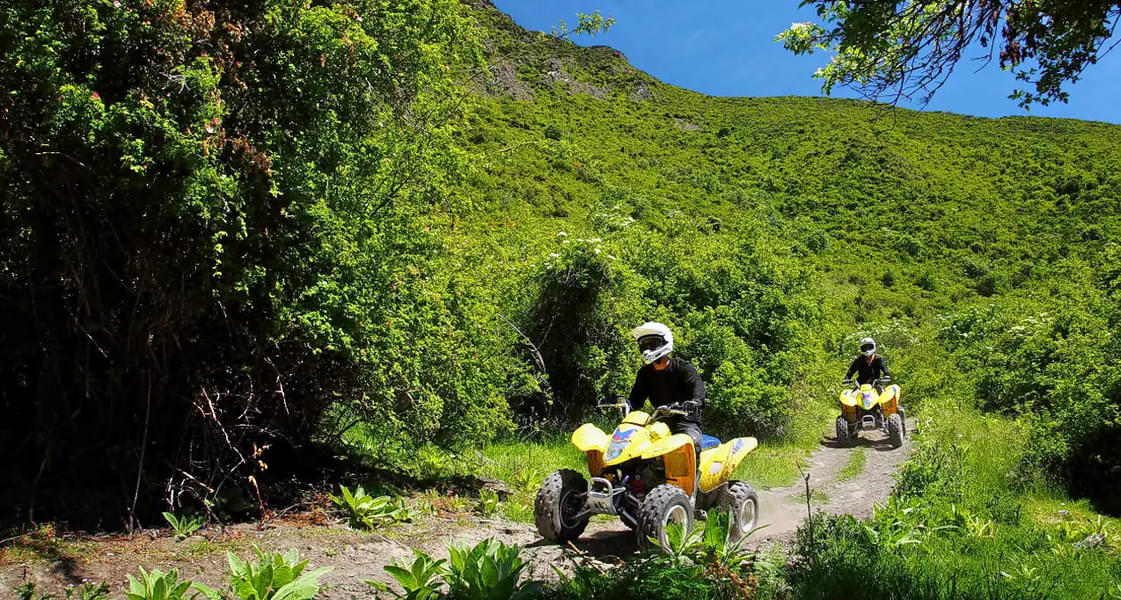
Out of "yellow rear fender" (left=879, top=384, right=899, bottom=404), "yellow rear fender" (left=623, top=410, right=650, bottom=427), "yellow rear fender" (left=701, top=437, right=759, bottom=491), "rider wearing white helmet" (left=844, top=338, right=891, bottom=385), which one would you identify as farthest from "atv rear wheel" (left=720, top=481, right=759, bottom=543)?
"rider wearing white helmet" (left=844, top=338, right=891, bottom=385)

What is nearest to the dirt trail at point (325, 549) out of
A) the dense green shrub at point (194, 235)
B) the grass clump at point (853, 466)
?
the dense green shrub at point (194, 235)

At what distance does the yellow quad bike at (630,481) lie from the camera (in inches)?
228

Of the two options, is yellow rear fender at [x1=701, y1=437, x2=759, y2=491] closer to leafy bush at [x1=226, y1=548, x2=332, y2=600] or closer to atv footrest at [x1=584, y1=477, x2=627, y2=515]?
atv footrest at [x1=584, y1=477, x2=627, y2=515]

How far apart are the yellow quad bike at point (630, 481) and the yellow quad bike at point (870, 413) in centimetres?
870

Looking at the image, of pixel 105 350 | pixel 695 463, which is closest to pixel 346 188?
pixel 105 350

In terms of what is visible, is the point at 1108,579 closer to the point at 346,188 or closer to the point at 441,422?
the point at 441,422

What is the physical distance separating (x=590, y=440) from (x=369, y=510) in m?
2.07

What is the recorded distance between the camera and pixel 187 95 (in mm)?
5293

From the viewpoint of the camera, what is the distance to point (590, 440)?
626 cm

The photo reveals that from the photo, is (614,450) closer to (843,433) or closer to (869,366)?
(843,433)

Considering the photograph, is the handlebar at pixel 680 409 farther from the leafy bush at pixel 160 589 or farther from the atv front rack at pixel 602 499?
the leafy bush at pixel 160 589

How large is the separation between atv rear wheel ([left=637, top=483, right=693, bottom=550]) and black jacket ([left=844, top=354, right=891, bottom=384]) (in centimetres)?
1023

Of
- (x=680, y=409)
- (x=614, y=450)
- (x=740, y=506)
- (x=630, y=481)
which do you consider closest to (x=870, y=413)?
(x=740, y=506)

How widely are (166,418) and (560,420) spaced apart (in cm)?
750
